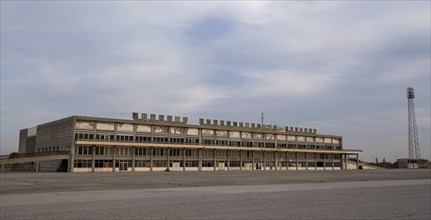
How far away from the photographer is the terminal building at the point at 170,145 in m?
82.9

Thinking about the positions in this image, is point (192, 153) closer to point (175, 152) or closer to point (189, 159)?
point (189, 159)

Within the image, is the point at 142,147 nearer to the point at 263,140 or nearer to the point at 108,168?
the point at 108,168

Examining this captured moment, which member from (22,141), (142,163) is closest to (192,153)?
(142,163)

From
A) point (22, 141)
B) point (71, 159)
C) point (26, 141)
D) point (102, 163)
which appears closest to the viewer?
point (71, 159)

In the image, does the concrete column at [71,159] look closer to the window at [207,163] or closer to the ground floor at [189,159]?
the ground floor at [189,159]

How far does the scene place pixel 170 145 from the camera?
305 ft

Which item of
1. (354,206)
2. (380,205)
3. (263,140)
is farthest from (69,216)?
(263,140)

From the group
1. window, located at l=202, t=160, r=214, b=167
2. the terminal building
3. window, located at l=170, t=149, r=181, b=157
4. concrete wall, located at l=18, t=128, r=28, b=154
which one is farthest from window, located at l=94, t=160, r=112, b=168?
concrete wall, located at l=18, t=128, r=28, b=154

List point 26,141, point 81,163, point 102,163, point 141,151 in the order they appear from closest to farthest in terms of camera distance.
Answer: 1. point 81,163
2. point 102,163
3. point 141,151
4. point 26,141

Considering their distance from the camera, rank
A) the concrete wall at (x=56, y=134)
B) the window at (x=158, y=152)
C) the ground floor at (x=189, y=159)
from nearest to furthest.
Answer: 1. the ground floor at (x=189, y=159)
2. the concrete wall at (x=56, y=134)
3. the window at (x=158, y=152)

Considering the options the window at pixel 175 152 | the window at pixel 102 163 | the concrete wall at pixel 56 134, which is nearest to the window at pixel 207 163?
the window at pixel 175 152

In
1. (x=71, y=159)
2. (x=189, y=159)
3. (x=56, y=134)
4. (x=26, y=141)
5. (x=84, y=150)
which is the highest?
(x=56, y=134)

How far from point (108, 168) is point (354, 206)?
74244mm

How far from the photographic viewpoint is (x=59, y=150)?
86375 millimetres
